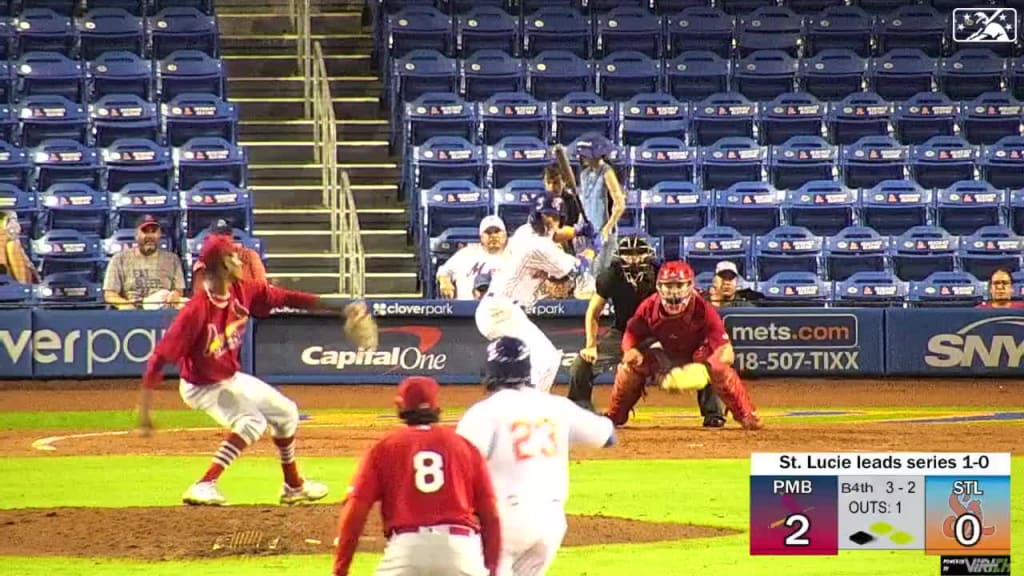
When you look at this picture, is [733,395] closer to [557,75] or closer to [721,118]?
[721,118]

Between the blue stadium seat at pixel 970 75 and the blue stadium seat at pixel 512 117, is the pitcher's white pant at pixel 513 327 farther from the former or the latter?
the blue stadium seat at pixel 970 75

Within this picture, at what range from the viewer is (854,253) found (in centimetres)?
2227

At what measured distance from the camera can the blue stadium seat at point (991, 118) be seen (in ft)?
80.1

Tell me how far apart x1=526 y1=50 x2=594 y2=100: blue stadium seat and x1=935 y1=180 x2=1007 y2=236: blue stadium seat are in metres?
4.85

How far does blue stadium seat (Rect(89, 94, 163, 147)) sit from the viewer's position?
906 inches

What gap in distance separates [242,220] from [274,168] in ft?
8.05

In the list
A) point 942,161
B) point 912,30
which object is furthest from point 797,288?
point 912,30

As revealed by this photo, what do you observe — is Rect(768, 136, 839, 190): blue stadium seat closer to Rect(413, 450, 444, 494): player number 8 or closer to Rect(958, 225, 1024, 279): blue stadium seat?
Rect(958, 225, 1024, 279): blue stadium seat

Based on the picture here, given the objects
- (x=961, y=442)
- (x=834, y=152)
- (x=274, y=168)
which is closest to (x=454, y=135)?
(x=274, y=168)

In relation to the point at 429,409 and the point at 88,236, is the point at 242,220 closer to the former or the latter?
the point at 88,236

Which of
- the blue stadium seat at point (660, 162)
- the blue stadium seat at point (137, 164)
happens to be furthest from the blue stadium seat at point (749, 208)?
the blue stadium seat at point (137, 164)

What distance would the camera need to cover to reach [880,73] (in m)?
24.9

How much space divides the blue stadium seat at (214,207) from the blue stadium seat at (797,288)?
612 centimetres

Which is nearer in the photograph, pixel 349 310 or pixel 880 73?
pixel 349 310
